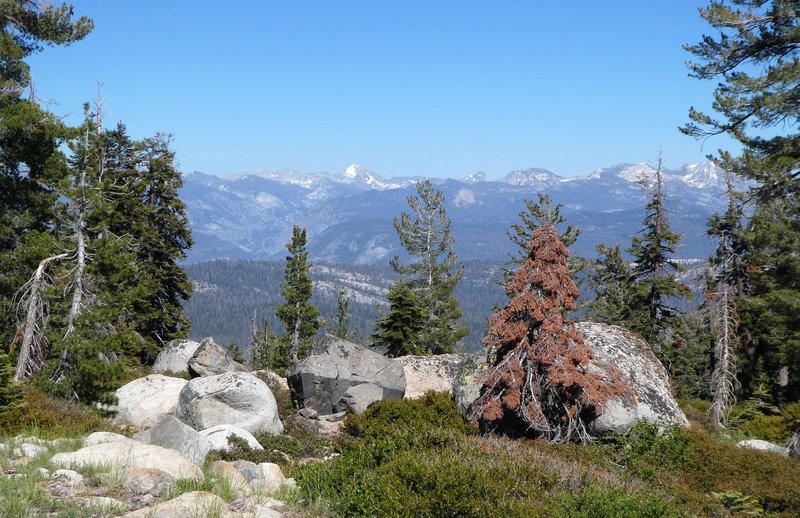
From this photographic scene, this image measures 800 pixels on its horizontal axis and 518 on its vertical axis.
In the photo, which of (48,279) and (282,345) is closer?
(48,279)

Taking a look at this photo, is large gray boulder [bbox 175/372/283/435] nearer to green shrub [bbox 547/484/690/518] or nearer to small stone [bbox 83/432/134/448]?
small stone [bbox 83/432/134/448]

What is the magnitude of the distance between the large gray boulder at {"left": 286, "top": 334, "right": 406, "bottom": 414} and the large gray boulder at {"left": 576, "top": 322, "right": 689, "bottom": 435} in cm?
742

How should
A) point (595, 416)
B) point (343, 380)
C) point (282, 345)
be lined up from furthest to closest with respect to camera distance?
point (282, 345), point (343, 380), point (595, 416)

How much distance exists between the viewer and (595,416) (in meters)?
12.6

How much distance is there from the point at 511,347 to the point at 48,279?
14.5 metres

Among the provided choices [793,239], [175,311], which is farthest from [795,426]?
[175,311]

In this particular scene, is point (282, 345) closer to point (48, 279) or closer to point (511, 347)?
point (48, 279)

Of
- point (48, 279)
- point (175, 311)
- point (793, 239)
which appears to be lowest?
point (175, 311)

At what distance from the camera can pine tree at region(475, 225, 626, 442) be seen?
1235cm

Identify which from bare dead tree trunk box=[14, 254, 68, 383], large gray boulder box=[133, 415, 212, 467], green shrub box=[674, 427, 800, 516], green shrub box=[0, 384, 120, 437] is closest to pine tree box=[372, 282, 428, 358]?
bare dead tree trunk box=[14, 254, 68, 383]

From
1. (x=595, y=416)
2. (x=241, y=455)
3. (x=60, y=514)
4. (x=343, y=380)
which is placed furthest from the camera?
(x=343, y=380)

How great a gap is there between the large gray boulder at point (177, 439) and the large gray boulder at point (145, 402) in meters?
5.93

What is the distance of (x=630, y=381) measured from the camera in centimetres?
1363

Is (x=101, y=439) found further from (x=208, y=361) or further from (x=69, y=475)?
(x=208, y=361)
